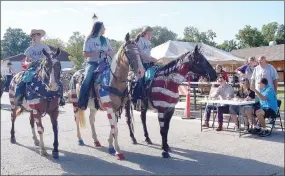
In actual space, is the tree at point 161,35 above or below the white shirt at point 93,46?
above

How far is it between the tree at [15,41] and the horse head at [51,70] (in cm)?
1659

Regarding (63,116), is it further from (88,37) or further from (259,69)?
(259,69)

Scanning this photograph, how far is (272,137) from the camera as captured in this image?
7.99m

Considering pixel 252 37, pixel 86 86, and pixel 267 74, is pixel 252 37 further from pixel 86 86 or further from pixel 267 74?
pixel 86 86

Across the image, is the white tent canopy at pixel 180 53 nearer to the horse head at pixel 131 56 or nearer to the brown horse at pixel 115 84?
the brown horse at pixel 115 84

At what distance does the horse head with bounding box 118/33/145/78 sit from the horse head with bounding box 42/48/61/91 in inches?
49.7

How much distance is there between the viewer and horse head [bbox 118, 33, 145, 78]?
5.74 metres

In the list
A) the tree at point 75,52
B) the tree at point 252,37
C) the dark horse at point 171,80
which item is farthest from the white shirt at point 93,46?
the tree at point 252,37

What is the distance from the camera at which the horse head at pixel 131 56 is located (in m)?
5.74

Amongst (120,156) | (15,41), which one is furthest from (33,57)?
(15,41)

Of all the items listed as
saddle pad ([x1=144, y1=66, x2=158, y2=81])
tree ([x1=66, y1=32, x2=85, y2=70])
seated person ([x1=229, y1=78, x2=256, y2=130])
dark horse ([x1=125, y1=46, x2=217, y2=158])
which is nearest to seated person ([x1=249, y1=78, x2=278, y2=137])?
seated person ([x1=229, y1=78, x2=256, y2=130])

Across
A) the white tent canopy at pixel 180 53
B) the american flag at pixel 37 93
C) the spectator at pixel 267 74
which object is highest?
the white tent canopy at pixel 180 53

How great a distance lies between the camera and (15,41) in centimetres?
4575

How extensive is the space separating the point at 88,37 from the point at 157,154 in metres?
2.91
